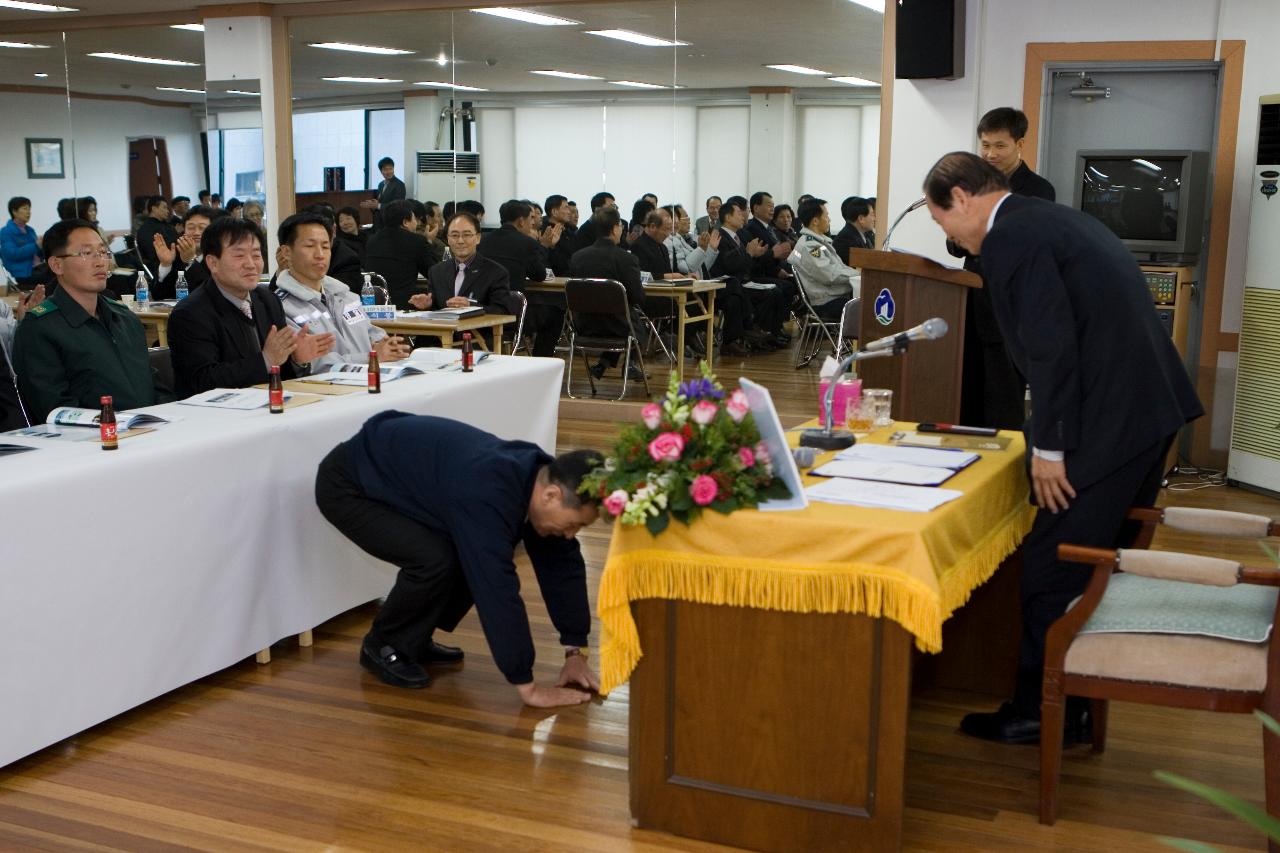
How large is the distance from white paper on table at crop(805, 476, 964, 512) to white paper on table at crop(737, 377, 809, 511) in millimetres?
103

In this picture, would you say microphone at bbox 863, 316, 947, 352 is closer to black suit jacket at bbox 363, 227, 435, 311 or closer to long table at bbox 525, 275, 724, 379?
long table at bbox 525, 275, 724, 379

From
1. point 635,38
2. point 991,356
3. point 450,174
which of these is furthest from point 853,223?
point 991,356

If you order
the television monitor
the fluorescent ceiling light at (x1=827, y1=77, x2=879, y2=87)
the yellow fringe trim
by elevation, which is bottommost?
the yellow fringe trim

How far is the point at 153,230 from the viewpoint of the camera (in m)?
9.55

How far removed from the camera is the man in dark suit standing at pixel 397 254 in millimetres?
8367

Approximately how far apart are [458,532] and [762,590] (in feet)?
3.15

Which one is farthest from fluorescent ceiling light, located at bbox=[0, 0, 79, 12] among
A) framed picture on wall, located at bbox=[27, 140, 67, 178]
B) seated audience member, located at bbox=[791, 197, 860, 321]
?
seated audience member, located at bbox=[791, 197, 860, 321]

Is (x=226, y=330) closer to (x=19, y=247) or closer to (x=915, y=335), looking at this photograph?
(x=915, y=335)

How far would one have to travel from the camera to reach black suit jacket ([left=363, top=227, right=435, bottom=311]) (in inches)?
329

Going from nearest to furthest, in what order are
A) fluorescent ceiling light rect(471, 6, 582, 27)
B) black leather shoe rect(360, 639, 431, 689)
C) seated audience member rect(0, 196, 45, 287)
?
black leather shoe rect(360, 639, 431, 689) < fluorescent ceiling light rect(471, 6, 582, 27) < seated audience member rect(0, 196, 45, 287)

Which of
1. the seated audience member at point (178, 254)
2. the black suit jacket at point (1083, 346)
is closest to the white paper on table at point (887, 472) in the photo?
the black suit jacket at point (1083, 346)

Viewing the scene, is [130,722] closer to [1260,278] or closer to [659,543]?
[659,543]

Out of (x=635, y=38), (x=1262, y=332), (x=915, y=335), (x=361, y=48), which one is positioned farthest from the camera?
(x=361, y=48)

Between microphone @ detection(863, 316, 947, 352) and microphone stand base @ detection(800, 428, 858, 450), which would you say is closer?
microphone @ detection(863, 316, 947, 352)
